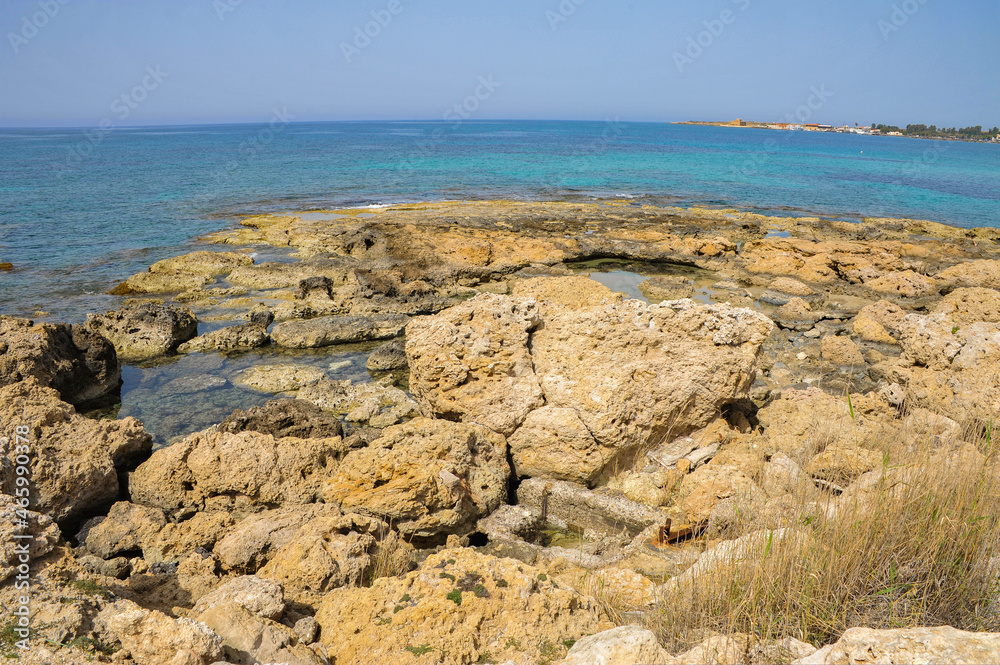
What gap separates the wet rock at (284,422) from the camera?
750cm

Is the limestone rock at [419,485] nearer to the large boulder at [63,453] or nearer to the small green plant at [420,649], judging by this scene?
the small green plant at [420,649]

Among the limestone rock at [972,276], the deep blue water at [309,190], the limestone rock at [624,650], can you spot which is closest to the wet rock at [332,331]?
the deep blue water at [309,190]

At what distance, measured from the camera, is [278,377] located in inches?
430

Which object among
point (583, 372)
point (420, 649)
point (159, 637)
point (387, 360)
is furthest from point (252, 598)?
point (387, 360)

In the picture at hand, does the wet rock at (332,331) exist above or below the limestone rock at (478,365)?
below

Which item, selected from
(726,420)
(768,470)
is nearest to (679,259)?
(726,420)

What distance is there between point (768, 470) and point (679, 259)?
47.8 feet

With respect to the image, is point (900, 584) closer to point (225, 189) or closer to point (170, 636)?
point (170, 636)

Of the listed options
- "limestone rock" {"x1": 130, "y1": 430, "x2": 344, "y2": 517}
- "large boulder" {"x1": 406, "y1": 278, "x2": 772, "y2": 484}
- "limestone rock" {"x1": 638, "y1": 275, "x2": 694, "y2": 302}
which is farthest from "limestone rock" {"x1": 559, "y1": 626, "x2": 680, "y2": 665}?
"limestone rock" {"x1": 638, "y1": 275, "x2": 694, "y2": 302}

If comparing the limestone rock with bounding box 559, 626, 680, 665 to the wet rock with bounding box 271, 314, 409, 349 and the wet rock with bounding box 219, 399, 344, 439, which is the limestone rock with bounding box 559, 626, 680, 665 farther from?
the wet rock with bounding box 271, 314, 409, 349

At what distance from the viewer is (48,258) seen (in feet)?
66.4

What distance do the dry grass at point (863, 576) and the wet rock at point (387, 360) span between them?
28.2 ft

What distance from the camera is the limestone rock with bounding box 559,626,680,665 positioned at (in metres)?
2.69

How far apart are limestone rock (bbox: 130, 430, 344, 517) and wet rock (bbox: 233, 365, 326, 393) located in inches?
162
